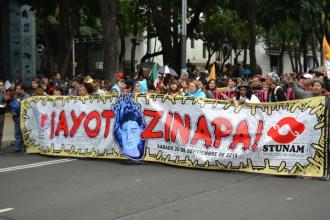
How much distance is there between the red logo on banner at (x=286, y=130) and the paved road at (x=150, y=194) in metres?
0.62

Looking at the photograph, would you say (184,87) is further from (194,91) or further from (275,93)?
(275,93)

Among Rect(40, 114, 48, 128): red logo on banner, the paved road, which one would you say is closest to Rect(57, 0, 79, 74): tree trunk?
Rect(40, 114, 48, 128): red logo on banner

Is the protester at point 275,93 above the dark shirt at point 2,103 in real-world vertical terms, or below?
above

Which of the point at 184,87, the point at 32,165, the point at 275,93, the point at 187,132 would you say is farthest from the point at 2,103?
the point at 275,93

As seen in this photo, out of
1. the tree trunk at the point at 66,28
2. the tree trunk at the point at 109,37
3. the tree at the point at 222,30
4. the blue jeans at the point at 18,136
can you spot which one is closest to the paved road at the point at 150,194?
the blue jeans at the point at 18,136

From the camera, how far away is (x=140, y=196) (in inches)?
291

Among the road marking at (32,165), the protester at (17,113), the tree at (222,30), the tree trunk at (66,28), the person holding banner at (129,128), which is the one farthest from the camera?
the tree at (222,30)

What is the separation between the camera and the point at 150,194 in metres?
7.52

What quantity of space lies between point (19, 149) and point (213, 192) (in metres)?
5.83

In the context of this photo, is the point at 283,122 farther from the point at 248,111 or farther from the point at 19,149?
the point at 19,149

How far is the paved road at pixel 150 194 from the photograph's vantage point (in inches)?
256

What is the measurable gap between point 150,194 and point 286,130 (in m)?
2.57

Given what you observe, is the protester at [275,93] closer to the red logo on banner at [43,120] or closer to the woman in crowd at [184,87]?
the woman in crowd at [184,87]

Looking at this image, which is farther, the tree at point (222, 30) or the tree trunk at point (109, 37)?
the tree at point (222, 30)
